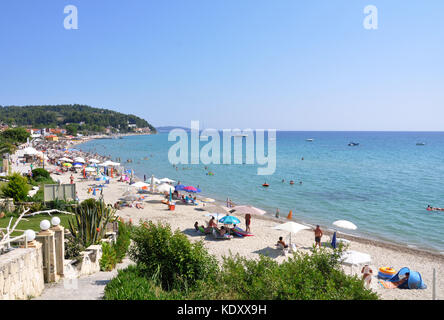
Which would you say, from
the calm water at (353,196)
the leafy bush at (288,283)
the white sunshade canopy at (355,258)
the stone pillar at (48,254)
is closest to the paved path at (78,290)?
the stone pillar at (48,254)

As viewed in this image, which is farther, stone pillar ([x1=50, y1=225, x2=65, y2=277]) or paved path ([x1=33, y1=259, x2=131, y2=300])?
stone pillar ([x1=50, y1=225, x2=65, y2=277])

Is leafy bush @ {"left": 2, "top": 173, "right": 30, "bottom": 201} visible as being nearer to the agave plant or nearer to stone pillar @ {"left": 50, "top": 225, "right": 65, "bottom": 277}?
the agave plant

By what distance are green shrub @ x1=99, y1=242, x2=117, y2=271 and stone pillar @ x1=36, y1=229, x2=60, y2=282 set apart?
188cm

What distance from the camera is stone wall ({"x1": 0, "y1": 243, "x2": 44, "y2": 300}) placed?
506 centimetres

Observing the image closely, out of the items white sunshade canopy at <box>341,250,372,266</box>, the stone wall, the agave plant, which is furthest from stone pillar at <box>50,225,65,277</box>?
white sunshade canopy at <box>341,250,372,266</box>

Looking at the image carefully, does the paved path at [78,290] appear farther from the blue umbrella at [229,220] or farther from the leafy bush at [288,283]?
the blue umbrella at [229,220]

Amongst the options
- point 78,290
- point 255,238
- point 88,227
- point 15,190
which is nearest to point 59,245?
point 78,290

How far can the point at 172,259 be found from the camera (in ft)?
23.6

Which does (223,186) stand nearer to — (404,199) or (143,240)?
(404,199)

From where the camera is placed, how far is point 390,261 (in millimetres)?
14188

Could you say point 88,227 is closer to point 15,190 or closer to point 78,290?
point 78,290
